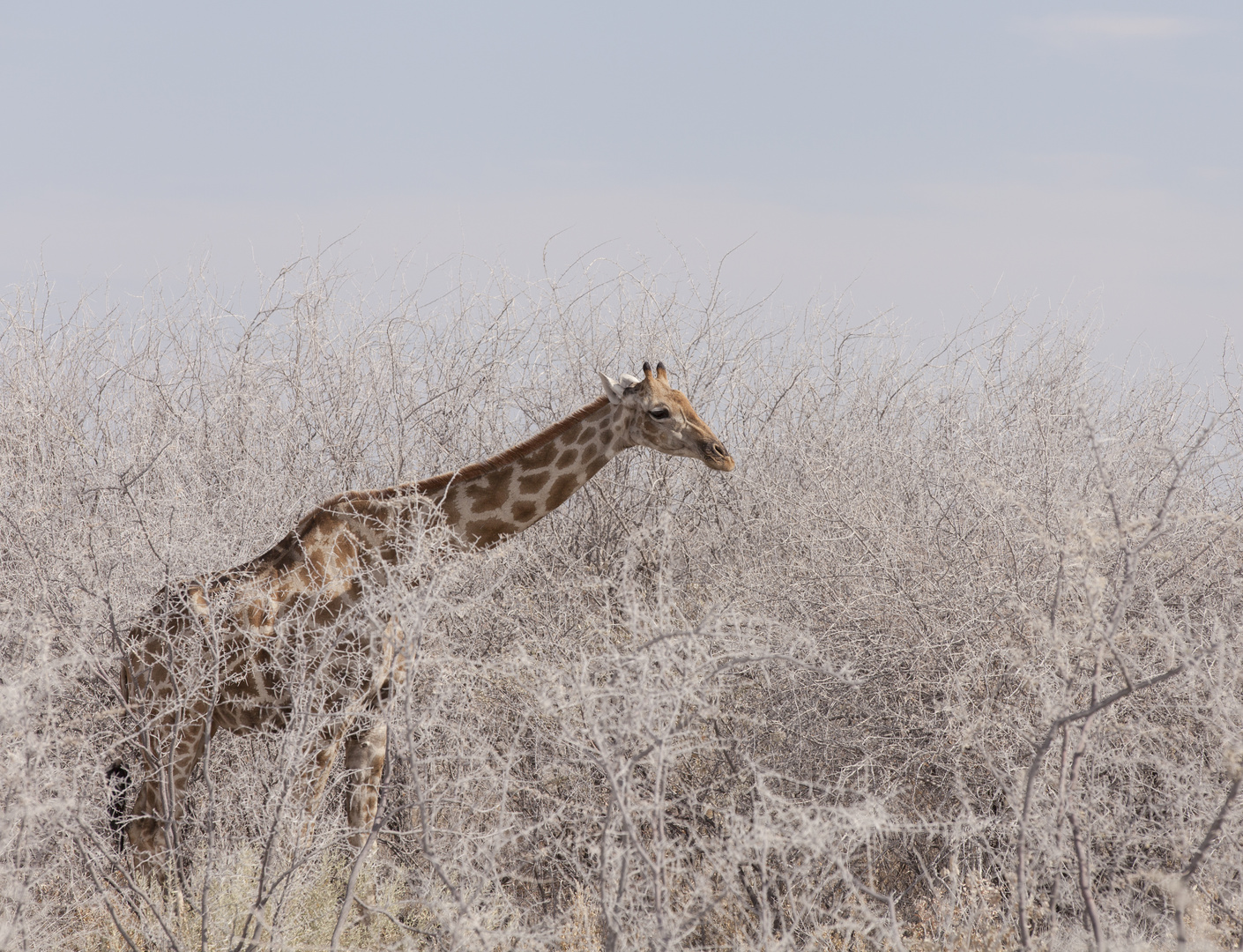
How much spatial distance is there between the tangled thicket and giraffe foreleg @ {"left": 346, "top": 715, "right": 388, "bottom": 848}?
0.17 meters

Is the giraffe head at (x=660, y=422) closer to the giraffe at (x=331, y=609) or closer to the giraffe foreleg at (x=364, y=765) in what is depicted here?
the giraffe at (x=331, y=609)

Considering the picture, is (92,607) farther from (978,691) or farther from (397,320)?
(397,320)

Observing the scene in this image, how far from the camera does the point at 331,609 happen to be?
506 centimetres

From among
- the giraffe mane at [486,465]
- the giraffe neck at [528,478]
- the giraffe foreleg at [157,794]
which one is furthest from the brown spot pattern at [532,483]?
the giraffe foreleg at [157,794]

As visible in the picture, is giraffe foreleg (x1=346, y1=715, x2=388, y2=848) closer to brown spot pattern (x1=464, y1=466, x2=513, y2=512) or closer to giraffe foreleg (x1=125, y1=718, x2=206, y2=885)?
giraffe foreleg (x1=125, y1=718, x2=206, y2=885)

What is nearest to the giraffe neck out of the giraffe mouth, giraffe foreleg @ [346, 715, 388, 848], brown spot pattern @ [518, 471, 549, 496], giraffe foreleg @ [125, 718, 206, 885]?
brown spot pattern @ [518, 471, 549, 496]

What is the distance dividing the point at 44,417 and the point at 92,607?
Result: 370 cm

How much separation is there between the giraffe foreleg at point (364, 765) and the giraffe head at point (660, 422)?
1.89m

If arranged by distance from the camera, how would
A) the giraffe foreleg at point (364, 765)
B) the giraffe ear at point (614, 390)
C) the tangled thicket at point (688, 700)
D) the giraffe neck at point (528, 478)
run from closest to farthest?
the tangled thicket at point (688, 700) → the giraffe foreleg at point (364, 765) → the giraffe neck at point (528, 478) → the giraffe ear at point (614, 390)

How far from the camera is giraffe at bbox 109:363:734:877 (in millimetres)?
4754

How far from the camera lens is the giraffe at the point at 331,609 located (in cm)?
475

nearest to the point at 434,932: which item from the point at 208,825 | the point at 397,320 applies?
the point at 208,825

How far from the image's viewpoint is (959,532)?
596cm

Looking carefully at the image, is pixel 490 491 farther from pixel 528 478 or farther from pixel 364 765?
pixel 364 765
